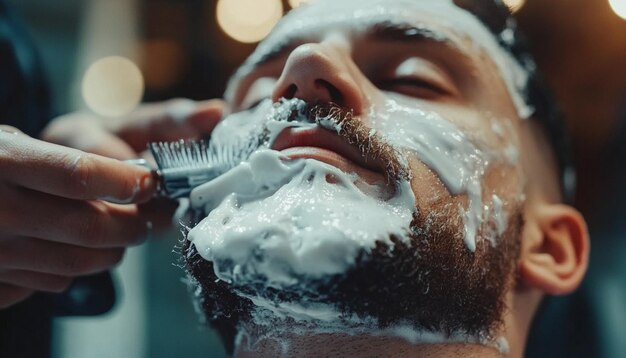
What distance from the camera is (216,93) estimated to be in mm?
1425

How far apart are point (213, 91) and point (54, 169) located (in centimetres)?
74

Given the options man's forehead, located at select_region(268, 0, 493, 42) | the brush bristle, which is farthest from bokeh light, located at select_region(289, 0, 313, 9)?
the brush bristle

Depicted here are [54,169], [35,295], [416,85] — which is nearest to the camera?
[54,169]

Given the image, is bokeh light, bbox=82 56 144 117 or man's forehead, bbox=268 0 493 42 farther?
bokeh light, bbox=82 56 144 117

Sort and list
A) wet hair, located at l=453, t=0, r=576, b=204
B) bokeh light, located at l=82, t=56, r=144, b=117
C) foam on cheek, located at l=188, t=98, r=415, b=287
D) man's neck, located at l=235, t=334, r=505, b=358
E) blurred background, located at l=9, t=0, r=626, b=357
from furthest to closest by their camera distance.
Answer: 1. bokeh light, located at l=82, t=56, r=144, b=117
2. blurred background, located at l=9, t=0, r=626, b=357
3. wet hair, located at l=453, t=0, r=576, b=204
4. man's neck, located at l=235, t=334, r=505, b=358
5. foam on cheek, located at l=188, t=98, r=415, b=287

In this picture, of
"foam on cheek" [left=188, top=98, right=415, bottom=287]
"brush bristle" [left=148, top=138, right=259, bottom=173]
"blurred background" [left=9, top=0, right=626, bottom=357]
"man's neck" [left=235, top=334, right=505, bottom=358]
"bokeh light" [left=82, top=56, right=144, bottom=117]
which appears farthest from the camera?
"bokeh light" [left=82, top=56, right=144, bottom=117]

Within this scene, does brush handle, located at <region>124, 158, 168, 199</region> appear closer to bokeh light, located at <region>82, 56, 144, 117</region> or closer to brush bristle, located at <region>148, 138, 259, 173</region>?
brush bristle, located at <region>148, 138, 259, 173</region>

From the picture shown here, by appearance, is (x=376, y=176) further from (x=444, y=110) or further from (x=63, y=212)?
(x=63, y=212)

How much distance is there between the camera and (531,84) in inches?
38.9

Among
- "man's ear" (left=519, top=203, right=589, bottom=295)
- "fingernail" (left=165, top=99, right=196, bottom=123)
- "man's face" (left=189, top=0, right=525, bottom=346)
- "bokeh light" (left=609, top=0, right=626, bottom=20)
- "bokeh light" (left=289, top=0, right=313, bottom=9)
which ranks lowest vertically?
"man's ear" (left=519, top=203, right=589, bottom=295)

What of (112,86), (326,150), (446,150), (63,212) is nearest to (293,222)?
(326,150)

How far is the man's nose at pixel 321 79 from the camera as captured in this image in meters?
0.74

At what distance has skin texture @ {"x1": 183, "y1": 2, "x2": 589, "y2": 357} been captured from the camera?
736 millimetres

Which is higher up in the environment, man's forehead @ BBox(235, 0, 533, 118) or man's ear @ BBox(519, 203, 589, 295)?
man's forehead @ BBox(235, 0, 533, 118)
